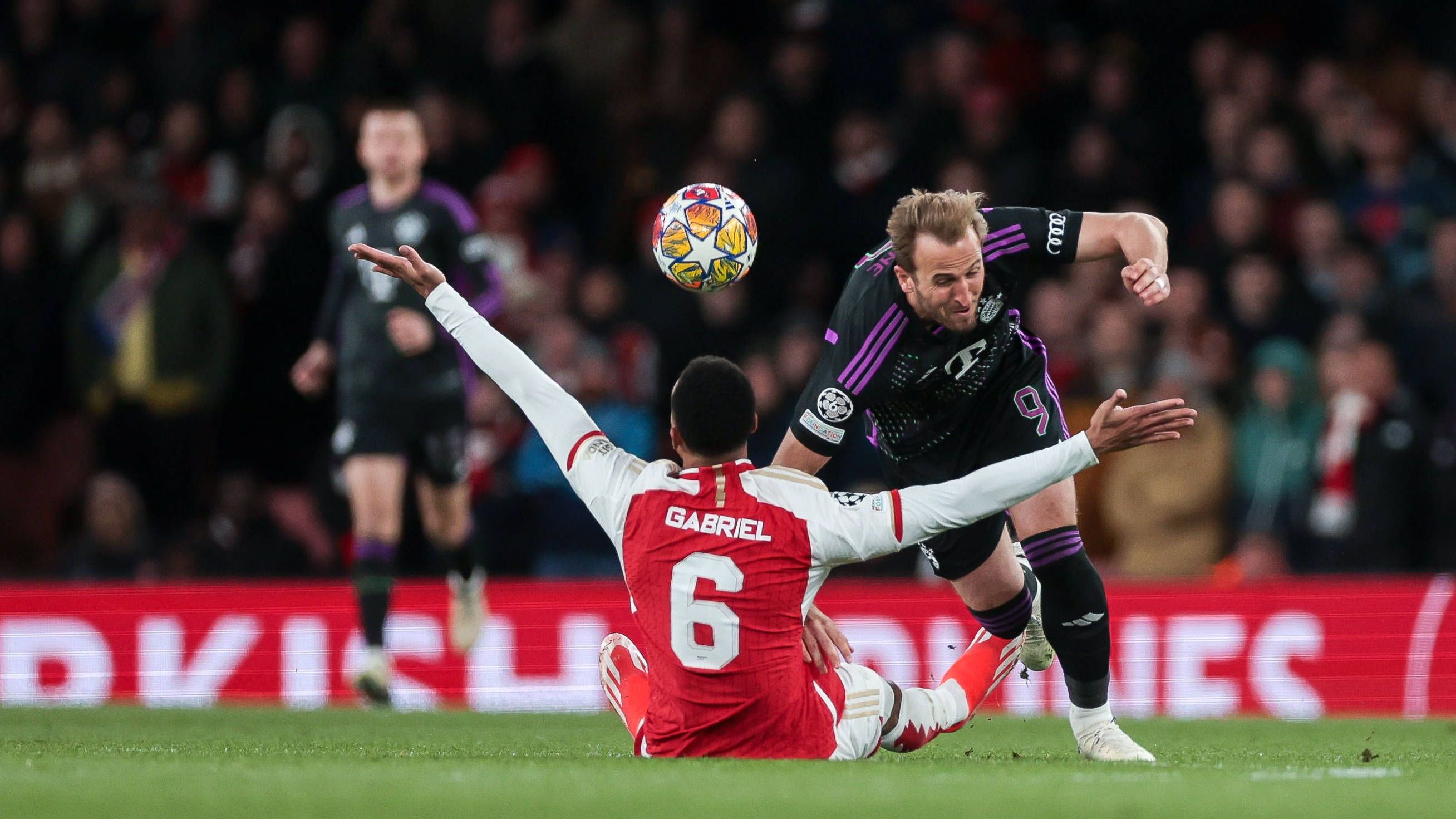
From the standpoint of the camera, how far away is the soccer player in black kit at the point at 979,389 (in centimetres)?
630

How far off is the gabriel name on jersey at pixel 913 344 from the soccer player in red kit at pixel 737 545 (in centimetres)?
63

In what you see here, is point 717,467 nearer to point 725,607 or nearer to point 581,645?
point 725,607

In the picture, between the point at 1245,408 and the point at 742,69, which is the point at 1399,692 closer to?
the point at 1245,408

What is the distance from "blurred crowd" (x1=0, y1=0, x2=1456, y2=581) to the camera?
1168 centimetres

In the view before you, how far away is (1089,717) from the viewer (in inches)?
263

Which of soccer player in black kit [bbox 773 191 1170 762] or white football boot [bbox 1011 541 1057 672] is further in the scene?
white football boot [bbox 1011 541 1057 672]

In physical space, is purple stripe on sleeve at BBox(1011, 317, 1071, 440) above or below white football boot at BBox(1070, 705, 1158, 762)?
above

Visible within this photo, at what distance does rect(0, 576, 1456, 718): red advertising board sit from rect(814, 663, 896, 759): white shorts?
4.54m

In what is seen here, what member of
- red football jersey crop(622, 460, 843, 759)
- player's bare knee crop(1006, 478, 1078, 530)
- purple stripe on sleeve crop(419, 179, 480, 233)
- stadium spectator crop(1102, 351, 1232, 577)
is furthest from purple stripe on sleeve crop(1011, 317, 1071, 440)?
stadium spectator crop(1102, 351, 1232, 577)

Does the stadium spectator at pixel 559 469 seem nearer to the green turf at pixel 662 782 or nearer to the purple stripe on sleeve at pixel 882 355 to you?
the green turf at pixel 662 782

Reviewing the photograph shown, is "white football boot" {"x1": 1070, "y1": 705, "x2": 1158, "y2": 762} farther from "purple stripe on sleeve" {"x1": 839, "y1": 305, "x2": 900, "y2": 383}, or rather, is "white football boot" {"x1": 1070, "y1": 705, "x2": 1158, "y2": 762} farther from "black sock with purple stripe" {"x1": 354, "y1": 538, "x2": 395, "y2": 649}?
"black sock with purple stripe" {"x1": 354, "y1": 538, "x2": 395, "y2": 649}

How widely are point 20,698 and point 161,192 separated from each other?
435cm

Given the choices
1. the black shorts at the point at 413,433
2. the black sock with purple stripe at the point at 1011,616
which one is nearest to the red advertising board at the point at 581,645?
the black shorts at the point at 413,433

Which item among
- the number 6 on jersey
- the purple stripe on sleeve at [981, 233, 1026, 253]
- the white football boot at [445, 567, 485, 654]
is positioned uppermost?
the purple stripe on sleeve at [981, 233, 1026, 253]
